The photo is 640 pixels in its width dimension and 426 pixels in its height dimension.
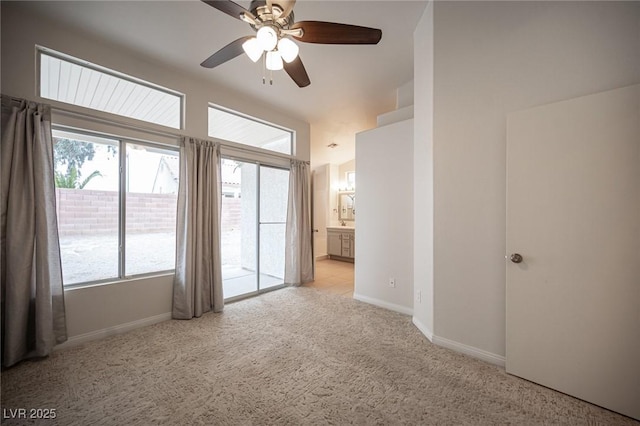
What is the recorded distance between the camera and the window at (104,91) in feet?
7.53

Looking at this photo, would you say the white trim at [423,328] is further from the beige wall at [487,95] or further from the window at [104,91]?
the window at [104,91]

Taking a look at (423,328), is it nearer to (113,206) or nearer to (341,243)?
(113,206)

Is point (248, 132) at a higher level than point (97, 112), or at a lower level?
higher

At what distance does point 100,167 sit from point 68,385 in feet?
6.38

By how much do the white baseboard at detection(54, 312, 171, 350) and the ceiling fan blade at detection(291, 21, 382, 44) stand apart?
125 inches

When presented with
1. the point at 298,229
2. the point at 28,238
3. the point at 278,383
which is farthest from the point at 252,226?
the point at 278,383

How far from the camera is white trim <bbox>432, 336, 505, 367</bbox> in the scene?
206cm

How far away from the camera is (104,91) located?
2.55 m

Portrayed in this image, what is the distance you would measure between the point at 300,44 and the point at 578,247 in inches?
118

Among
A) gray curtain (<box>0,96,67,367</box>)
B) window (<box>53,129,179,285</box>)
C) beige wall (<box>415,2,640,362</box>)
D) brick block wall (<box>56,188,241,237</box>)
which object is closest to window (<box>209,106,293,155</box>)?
window (<box>53,129,179,285</box>)

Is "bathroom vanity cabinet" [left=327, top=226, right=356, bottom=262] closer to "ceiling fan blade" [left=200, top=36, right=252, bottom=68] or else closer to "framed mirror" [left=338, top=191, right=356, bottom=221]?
"framed mirror" [left=338, top=191, right=356, bottom=221]

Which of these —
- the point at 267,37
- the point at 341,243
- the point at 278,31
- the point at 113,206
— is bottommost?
the point at 341,243

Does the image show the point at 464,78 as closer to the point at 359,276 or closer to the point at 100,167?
the point at 359,276

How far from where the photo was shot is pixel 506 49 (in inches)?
79.6
